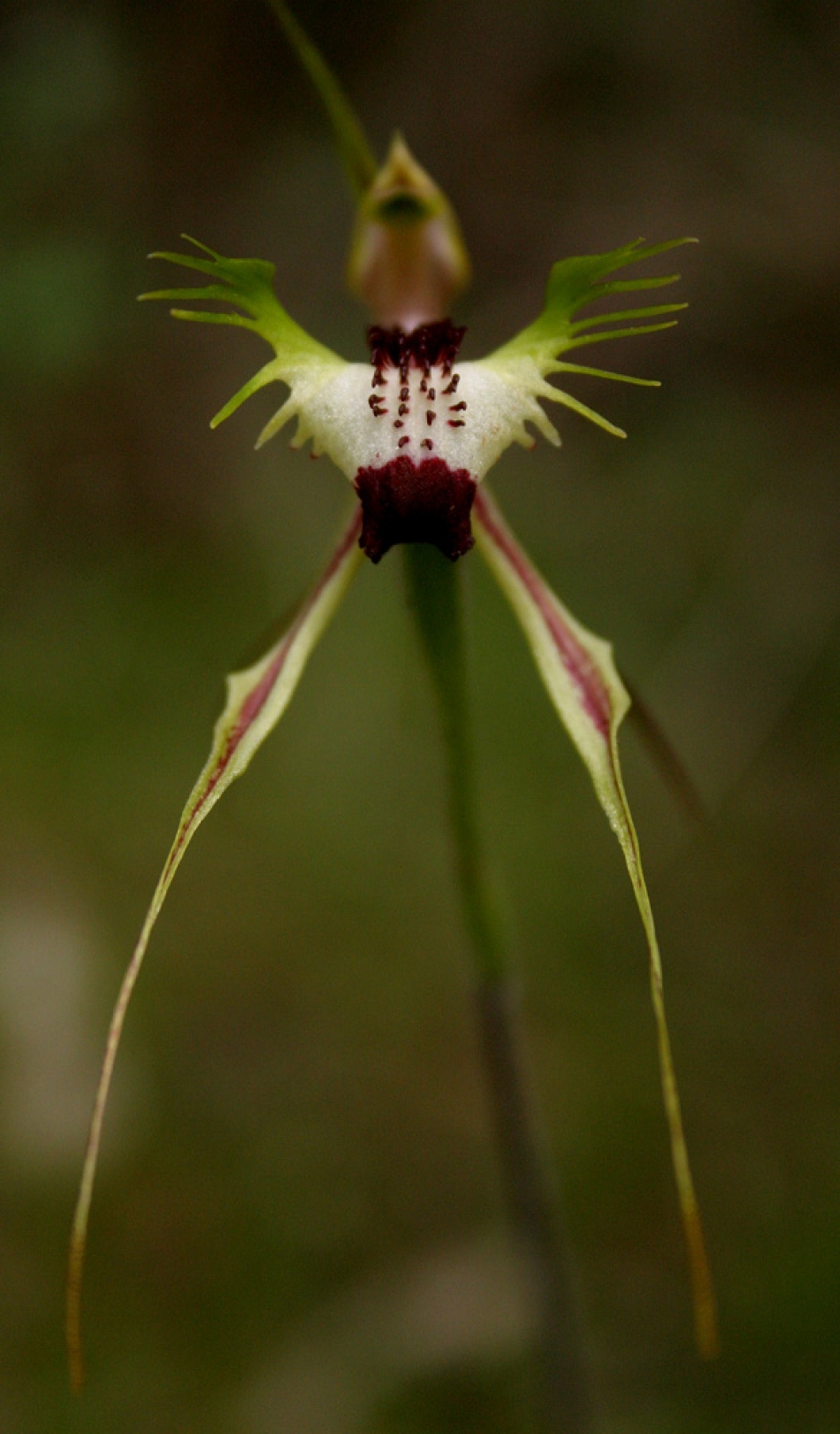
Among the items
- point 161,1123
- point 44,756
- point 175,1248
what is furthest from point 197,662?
point 175,1248

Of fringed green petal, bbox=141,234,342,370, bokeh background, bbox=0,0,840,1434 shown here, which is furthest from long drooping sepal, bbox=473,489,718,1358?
bokeh background, bbox=0,0,840,1434

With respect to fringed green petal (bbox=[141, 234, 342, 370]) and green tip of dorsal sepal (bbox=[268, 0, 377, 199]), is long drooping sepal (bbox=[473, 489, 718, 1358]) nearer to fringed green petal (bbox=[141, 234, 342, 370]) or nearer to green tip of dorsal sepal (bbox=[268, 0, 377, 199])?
fringed green petal (bbox=[141, 234, 342, 370])

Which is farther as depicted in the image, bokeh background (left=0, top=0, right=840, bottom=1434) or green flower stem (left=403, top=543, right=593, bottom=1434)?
bokeh background (left=0, top=0, right=840, bottom=1434)

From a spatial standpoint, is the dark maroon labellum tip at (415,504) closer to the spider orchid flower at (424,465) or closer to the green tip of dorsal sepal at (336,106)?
the spider orchid flower at (424,465)

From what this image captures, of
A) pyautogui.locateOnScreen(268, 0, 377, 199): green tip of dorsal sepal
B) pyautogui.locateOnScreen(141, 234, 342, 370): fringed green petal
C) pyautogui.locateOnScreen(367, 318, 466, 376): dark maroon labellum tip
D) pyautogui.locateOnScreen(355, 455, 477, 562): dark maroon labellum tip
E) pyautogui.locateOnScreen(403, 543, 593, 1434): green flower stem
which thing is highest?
pyautogui.locateOnScreen(268, 0, 377, 199): green tip of dorsal sepal

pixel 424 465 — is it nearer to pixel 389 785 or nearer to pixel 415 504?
pixel 415 504

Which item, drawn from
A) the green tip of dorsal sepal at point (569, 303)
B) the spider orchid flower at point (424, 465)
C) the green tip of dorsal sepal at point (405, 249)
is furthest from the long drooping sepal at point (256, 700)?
the green tip of dorsal sepal at point (405, 249)

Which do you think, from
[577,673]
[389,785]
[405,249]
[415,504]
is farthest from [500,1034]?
[389,785]

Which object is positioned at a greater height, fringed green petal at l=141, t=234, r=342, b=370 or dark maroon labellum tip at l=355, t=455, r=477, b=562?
fringed green petal at l=141, t=234, r=342, b=370
